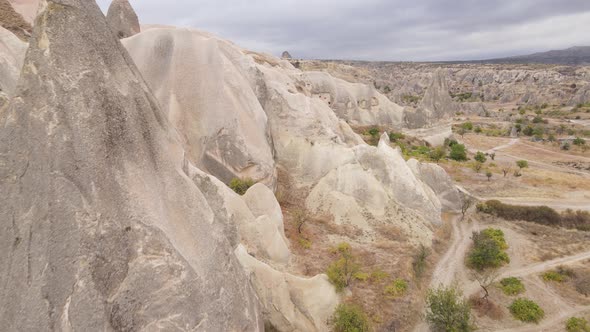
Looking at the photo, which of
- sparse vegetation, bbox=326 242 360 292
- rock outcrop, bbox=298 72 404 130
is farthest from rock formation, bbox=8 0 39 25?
rock outcrop, bbox=298 72 404 130

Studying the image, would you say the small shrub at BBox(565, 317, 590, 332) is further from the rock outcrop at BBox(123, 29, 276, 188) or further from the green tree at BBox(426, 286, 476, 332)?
the rock outcrop at BBox(123, 29, 276, 188)

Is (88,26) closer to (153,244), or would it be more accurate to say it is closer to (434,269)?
(153,244)

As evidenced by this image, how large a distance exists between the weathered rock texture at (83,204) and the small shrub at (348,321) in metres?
8.50

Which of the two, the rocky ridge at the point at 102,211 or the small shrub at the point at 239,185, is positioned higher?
the rocky ridge at the point at 102,211

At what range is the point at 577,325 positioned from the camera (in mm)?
20406

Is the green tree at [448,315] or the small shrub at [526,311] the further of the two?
the small shrub at [526,311]

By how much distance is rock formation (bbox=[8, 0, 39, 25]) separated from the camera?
34306 mm

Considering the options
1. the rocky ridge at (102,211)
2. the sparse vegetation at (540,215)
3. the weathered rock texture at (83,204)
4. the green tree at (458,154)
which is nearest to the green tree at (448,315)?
the rocky ridge at (102,211)

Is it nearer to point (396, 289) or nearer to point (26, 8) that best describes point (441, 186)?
point (396, 289)

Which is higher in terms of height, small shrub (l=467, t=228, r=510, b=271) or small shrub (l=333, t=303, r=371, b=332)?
small shrub (l=333, t=303, r=371, b=332)

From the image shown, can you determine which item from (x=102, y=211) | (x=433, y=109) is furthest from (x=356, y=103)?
(x=102, y=211)

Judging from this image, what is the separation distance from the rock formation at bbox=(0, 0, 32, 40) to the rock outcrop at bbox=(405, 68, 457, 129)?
67.3 metres

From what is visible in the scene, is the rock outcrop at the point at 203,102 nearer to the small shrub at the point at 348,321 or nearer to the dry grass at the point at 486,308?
the small shrub at the point at 348,321

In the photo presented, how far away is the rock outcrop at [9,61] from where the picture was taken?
15.9m
